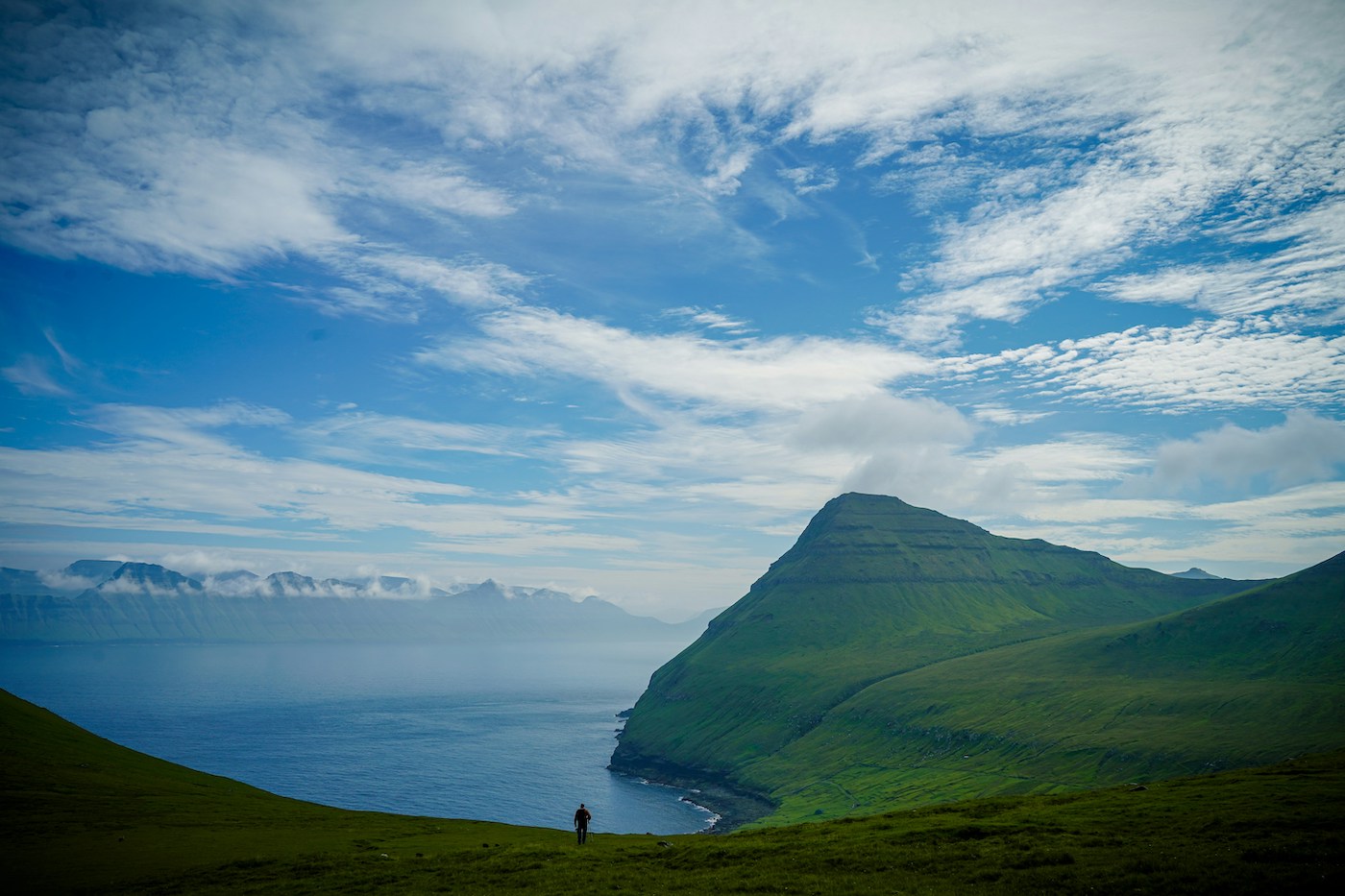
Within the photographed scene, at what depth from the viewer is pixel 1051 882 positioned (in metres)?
38.4

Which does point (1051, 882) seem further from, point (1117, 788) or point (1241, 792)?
point (1117, 788)

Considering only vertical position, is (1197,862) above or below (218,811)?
above

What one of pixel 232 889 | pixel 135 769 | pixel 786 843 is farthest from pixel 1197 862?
pixel 135 769

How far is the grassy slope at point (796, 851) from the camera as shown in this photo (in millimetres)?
39000

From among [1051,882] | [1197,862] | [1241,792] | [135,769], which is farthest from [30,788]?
[1241,792]

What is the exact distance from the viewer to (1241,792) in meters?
55.8

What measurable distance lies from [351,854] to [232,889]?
11435 millimetres

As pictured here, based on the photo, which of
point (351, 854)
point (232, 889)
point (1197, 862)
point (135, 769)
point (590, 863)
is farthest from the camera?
point (135, 769)

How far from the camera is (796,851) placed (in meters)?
52.1

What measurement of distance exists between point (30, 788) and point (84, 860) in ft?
126

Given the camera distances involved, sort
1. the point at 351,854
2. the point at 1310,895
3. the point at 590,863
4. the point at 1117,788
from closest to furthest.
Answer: the point at 1310,895 < the point at 590,863 < the point at 351,854 < the point at 1117,788

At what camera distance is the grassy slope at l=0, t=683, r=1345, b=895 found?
39000mm

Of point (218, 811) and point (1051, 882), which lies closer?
point (1051, 882)

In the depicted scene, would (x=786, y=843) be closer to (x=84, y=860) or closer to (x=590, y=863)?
(x=590, y=863)
